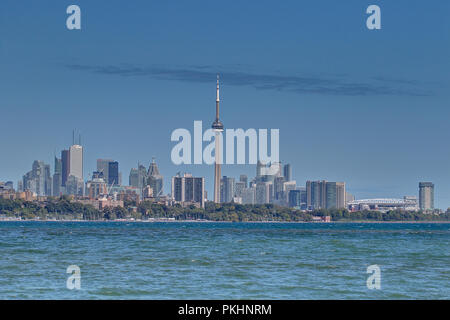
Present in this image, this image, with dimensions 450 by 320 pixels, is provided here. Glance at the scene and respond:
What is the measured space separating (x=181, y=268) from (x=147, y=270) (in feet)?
7.29

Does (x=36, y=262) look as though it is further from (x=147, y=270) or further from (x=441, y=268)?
(x=441, y=268)

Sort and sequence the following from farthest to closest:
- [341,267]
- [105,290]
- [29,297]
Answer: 1. [341,267]
2. [105,290]
3. [29,297]

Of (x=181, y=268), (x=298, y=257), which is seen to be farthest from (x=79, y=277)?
(x=298, y=257)

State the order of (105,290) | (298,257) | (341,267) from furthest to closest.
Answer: (298,257) < (341,267) < (105,290)
